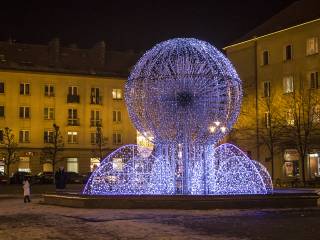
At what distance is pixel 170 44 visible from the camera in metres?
23.7

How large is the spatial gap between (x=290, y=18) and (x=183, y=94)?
3309cm

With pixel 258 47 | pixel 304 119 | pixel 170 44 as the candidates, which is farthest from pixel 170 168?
pixel 258 47

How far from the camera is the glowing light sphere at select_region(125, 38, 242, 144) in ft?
75.5

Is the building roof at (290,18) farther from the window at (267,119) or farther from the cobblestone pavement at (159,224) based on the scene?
the cobblestone pavement at (159,224)

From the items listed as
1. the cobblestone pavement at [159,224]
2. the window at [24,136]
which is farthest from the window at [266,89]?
the cobblestone pavement at [159,224]

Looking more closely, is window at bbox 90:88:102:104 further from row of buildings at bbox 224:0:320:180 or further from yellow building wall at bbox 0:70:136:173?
row of buildings at bbox 224:0:320:180

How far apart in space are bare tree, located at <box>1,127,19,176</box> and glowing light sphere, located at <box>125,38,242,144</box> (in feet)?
141

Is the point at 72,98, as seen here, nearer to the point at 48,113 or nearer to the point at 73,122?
the point at 73,122

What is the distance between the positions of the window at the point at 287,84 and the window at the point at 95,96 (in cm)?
2634

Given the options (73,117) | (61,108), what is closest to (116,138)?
(73,117)

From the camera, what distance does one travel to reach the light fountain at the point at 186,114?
23047mm

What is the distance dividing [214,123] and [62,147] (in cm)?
4760

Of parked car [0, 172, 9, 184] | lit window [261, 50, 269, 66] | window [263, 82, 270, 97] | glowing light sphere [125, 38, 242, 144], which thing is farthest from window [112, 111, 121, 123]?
glowing light sphere [125, 38, 242, 144]

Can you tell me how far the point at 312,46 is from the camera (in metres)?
49.6
